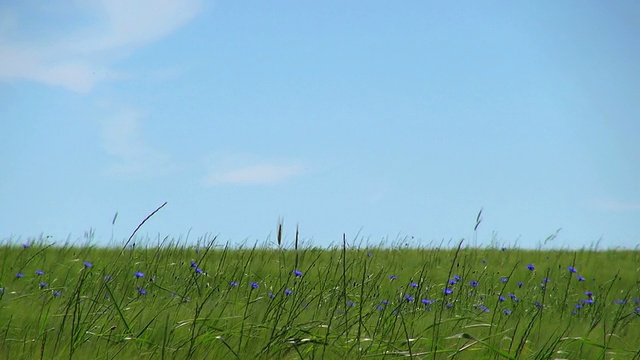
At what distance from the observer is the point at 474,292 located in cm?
667

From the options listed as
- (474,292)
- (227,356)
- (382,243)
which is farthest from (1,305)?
(382,243)

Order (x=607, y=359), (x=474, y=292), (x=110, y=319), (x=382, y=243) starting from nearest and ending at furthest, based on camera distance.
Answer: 1. (x=110, y=319)
2. (x=607, y=359)
3. (x=474, y=292)
4. (x=382, y=243)

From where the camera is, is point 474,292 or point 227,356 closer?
point 227,356

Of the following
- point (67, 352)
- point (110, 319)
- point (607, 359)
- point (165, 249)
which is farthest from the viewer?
point (165, 249)

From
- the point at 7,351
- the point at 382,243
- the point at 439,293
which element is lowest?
the point at 7,351

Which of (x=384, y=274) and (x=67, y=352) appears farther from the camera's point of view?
(x=384, y=274)

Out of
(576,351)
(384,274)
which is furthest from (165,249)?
(576,351)

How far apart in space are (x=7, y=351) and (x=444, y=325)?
8.09 ft

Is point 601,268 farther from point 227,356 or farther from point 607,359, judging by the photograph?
point 227,356

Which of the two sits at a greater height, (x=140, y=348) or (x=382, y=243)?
(x=382, y=243)

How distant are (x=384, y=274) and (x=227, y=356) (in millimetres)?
3979

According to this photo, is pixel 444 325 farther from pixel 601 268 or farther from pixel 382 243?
pixel 601 268

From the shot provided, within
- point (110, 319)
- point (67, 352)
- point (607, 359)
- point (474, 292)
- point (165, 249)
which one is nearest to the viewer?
point (67, 352)

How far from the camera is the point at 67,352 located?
10.0 ft
